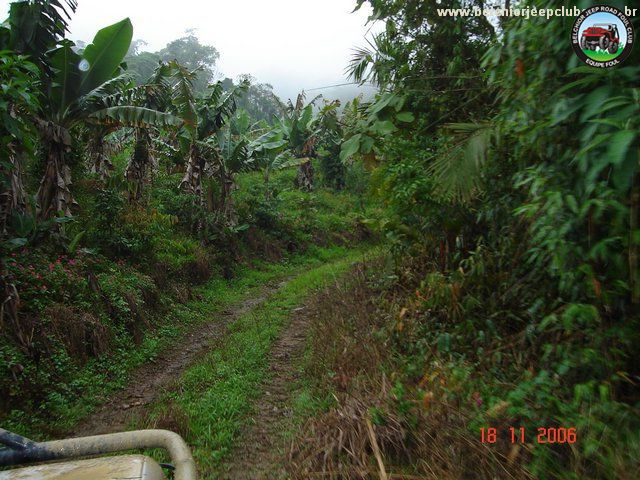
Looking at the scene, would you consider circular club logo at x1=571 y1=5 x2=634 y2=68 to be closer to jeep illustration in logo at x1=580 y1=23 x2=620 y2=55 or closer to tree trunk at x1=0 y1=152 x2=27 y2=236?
jeep illustration in logo at x1=580 y1=23 x2=620 y2=55

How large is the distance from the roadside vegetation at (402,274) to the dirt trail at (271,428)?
14 centimetres

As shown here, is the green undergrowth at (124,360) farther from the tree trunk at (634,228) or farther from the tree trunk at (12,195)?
the tree trunk at (634,228)

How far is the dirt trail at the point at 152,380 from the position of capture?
4.65 meters

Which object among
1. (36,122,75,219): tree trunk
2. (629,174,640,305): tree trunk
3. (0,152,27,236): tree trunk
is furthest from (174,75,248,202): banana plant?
(629,174,640,305): tree trunk

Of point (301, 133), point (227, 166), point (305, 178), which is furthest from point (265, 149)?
point (305, 178)

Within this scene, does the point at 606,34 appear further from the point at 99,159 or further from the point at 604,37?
the point at 99,159

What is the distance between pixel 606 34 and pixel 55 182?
302 inches

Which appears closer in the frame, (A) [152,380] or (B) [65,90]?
(A) [152,380]

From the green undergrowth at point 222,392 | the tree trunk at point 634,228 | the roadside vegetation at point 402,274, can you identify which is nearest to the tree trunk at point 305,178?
the roadside vegetation at point 402,274

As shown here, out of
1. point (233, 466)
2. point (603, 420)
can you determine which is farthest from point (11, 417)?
point (603, 420)

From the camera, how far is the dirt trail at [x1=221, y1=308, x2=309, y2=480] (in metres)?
3.55
